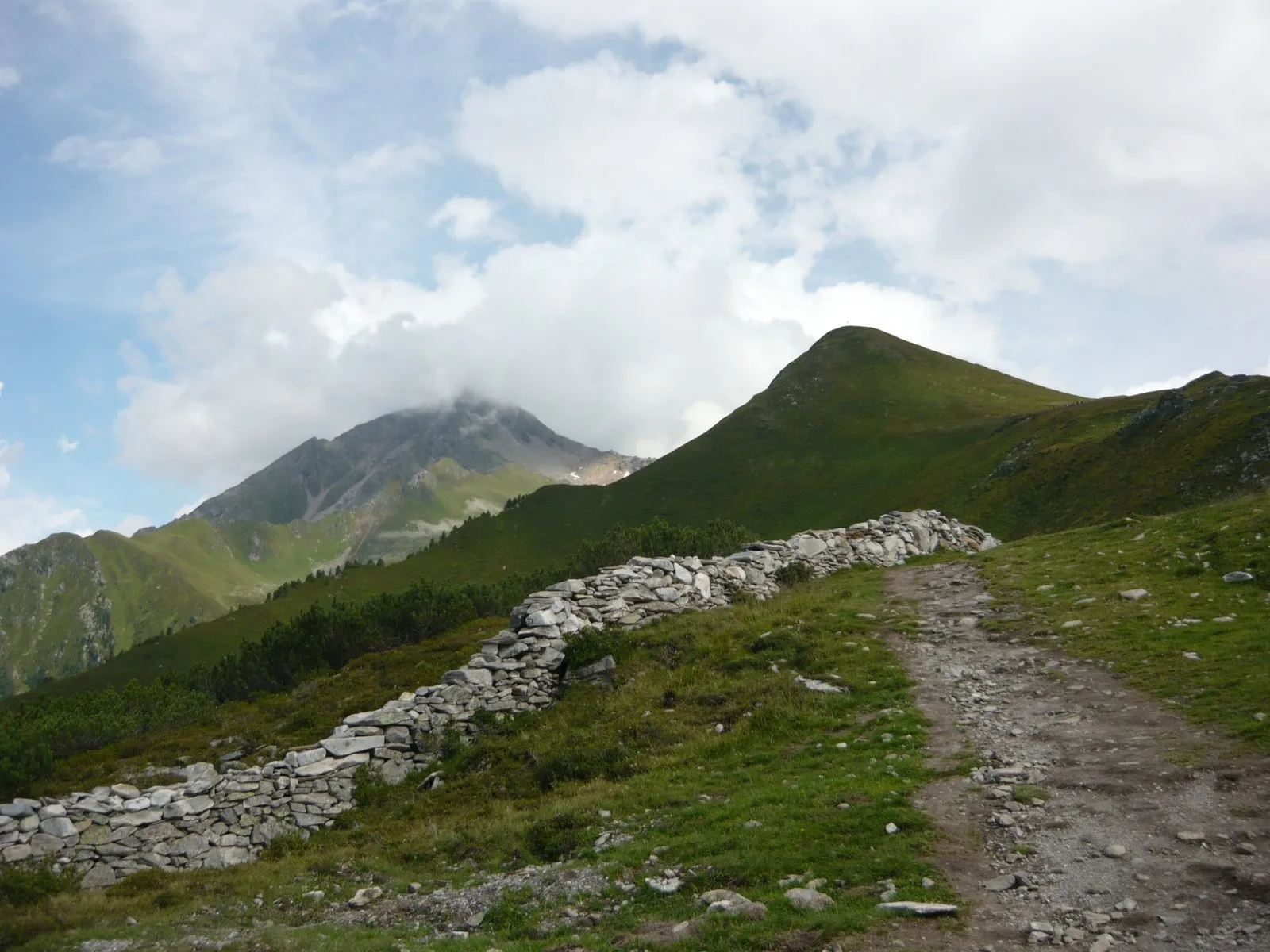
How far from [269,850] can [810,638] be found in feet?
45.2

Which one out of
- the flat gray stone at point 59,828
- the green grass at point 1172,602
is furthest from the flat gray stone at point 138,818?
the green grass at point 1172,602

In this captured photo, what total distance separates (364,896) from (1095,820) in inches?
427

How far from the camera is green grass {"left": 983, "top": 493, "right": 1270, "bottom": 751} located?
13992 millimetres

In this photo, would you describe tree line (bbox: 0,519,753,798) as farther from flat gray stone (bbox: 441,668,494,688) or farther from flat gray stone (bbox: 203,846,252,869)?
flat gray stone (bbox: 203,846,252,869)

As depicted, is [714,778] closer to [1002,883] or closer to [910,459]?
[1002,883]

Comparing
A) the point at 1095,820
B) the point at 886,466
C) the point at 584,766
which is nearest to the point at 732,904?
the point at 1095,820

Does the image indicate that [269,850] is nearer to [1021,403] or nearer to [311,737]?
[311,737]

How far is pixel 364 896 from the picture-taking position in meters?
12.5

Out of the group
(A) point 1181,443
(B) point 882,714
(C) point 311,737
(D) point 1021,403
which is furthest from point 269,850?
(D) point 1021,403

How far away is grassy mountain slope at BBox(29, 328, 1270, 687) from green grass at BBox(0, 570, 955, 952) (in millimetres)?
43933

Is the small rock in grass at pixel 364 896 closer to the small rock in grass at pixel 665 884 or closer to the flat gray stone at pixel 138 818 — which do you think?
the small rock in grass at pixel 665 884

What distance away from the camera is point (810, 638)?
68.8ft

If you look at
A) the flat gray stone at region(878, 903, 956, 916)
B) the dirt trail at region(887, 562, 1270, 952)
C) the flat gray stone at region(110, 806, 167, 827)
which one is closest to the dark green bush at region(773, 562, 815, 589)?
the dirt trail at region(887, 562, 1270, 952)

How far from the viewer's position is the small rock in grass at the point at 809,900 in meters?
8.80
